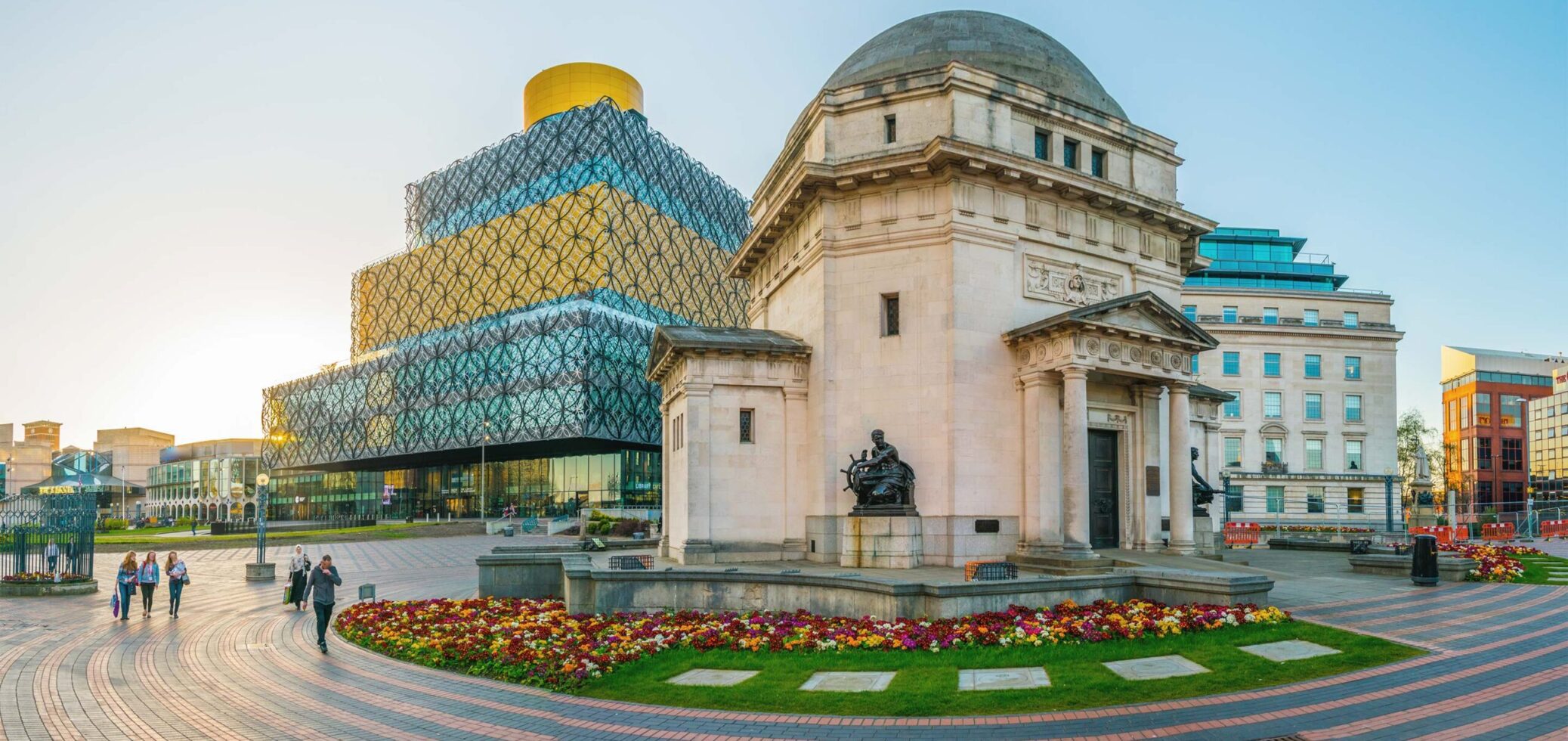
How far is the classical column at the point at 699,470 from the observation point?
26484 mm

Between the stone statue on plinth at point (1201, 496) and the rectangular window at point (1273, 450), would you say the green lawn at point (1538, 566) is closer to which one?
the stone statue on plinth at point (1201, 496)

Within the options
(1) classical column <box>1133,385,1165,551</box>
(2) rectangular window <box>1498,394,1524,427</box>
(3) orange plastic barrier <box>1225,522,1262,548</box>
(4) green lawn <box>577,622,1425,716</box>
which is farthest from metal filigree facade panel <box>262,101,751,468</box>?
(2) rectangular window <box>1498,394,1524,427</box>

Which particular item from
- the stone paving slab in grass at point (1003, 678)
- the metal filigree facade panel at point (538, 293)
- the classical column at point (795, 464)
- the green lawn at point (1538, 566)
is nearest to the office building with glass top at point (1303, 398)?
the green lawn at point (1538, 566)

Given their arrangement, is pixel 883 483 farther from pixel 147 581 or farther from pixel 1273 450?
pixel 1273 450

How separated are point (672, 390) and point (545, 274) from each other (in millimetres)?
56207

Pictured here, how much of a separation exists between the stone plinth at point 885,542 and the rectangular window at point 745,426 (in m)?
4.48

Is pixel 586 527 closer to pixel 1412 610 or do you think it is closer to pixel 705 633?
pixel 705 633

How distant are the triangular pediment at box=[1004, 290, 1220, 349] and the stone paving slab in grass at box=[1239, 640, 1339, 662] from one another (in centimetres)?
1009

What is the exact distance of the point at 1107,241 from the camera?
93.4 feet

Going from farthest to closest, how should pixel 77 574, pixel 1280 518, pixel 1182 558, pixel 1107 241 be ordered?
pixel 1280 518
pixel 77 574
pixel 1107 241
pixel 1182 558

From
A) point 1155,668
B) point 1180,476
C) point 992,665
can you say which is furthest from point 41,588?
point 1180,476

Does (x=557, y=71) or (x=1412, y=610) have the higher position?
(x=557, y=71)

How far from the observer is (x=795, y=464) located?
90.2ft

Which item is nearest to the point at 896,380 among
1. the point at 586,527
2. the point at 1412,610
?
the point at 1412,610
